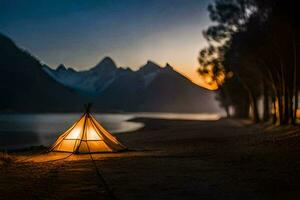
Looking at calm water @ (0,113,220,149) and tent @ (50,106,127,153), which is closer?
tent @ (50,106,127,153)

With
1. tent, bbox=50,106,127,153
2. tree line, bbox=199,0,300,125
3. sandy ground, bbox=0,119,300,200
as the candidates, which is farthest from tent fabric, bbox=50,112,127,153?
tree line, bbox=199,0,300,125

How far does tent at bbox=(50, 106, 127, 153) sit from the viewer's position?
19531mm

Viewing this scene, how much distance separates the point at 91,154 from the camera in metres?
19.0

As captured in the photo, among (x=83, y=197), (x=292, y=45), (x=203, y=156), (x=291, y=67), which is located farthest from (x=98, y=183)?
(x=291, y=67)

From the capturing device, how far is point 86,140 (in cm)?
1980

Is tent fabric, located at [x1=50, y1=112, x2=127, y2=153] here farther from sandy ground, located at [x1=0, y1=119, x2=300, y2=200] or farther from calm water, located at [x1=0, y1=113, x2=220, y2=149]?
calm water, located at [x1=0, y1=113, x2=220, y2=149]

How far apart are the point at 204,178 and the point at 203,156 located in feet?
19.6

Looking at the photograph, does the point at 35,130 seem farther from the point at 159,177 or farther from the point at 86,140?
the point at 159,177

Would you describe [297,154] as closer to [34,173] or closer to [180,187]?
[180,187]

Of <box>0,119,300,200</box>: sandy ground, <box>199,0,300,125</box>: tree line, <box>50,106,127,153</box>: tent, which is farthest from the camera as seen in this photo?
<box>199,0,300,125</box>: tree line

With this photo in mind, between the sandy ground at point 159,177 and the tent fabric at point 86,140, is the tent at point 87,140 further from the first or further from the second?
the sandy ground at point 159,177

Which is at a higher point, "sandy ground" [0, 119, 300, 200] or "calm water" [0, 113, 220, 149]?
"calm water" [0, 113, 220, 149]

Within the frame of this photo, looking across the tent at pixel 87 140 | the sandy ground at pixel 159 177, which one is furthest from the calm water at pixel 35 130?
the sandy ground at pixel 159 177

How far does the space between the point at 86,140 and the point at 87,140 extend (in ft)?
0.16
